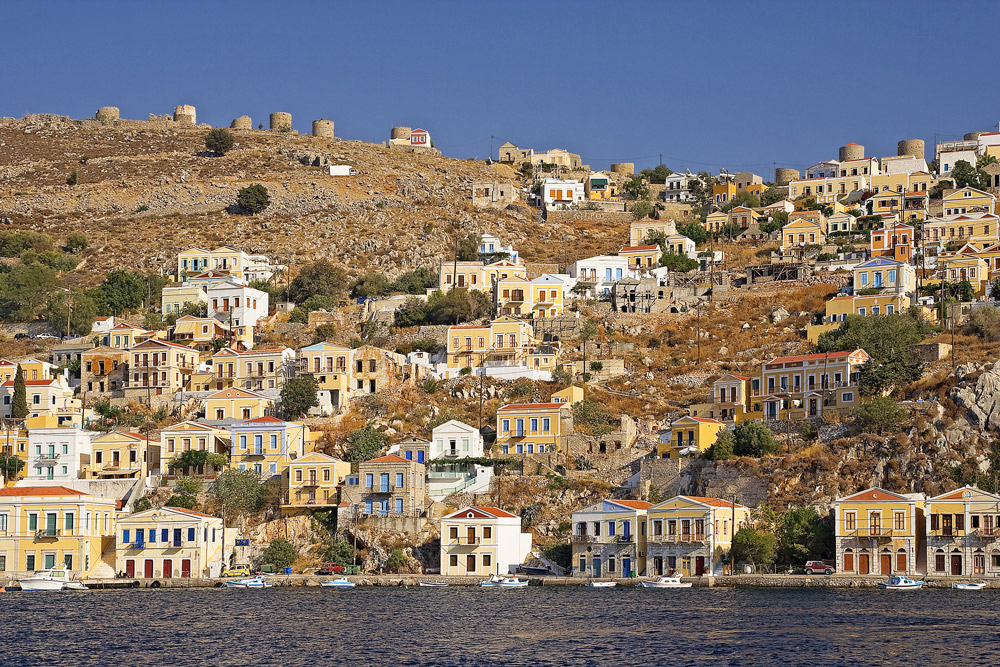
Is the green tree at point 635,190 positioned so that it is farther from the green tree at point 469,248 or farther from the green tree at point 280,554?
the green tree at point 280,554

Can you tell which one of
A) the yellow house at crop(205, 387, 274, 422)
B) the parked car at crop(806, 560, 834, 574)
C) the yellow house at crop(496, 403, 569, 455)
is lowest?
the parked car at crop(806, 560, 834, 574)

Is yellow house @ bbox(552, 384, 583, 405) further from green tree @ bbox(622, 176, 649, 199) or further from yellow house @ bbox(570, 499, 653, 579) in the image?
green tree @ bbox(622, 176, 649, 199)

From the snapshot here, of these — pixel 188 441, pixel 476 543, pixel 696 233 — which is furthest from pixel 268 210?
pixel 476 543

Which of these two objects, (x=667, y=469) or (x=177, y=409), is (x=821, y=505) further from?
(x=177, y=409)

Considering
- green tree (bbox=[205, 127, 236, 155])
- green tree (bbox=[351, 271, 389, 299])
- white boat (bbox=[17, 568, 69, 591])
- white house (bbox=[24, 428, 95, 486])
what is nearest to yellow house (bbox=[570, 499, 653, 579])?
white boat (bbox=[17, 568, 69, 591])

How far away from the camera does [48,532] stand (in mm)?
76812

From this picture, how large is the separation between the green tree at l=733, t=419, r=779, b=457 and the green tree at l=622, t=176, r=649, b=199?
79.1 metres

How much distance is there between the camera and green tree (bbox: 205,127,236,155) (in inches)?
6516

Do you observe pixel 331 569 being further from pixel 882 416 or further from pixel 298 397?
pixel 882 416

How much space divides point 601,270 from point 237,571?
51089 millimetres

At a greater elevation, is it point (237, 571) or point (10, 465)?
point (10, 465)

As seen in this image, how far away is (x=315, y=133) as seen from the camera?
180 meters

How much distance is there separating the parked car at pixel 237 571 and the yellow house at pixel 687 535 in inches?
810

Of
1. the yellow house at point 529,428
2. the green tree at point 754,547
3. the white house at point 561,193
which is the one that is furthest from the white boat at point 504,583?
the white house at point 561,193
